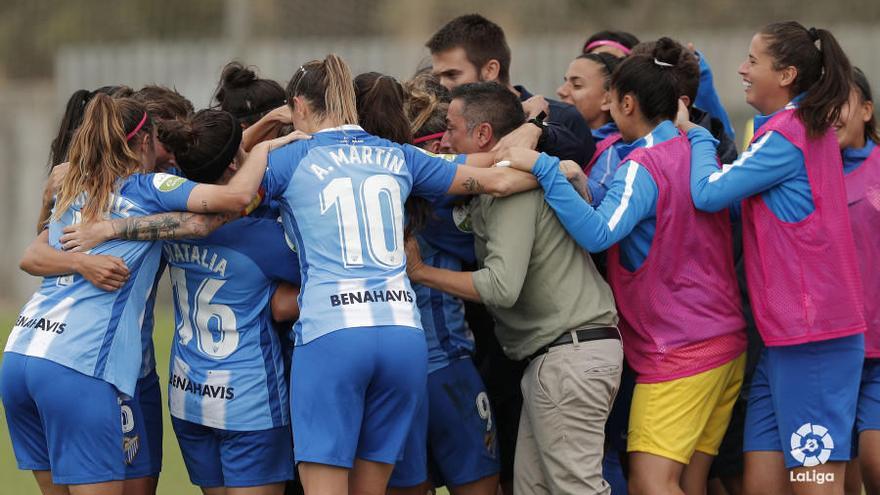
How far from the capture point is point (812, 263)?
484cm

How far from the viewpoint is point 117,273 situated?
15.5 ft

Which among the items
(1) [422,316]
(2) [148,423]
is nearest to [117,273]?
(2) [148,423]

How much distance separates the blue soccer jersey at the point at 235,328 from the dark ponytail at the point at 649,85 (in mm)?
1549

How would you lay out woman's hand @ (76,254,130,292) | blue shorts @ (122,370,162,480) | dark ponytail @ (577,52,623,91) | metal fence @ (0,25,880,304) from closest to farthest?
woman's hand @ (76,254,130,292), blue shorts @ (122,370,162,480), dark ponytail @ (577,52,623,91), metal fence @ (0,25,880,304)

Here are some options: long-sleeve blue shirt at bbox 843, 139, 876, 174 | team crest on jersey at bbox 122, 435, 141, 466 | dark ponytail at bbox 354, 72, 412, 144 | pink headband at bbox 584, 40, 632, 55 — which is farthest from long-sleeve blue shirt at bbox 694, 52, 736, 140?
team crest on jersey at bbox 122, 435, 141, 466

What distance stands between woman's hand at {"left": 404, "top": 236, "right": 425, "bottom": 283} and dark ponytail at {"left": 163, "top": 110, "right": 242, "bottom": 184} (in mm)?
798

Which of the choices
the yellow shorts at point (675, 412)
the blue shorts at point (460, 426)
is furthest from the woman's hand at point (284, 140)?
the yellow shorts at point (675, 412)

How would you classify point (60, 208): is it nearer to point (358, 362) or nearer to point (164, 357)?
point (358, 362)

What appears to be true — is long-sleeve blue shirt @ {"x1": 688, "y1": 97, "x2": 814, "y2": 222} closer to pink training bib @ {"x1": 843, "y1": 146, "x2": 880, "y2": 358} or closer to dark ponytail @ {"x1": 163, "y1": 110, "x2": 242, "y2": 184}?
pink training bib @ {"x1": 843, "y1": 146, "x2": 880, "y2": 358}

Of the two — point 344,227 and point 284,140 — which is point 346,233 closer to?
point 344,227

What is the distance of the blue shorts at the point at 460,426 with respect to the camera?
5.22 metres

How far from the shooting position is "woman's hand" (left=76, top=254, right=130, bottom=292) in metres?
4.70

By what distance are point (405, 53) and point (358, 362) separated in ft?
37.0

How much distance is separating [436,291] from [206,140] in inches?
47.5
